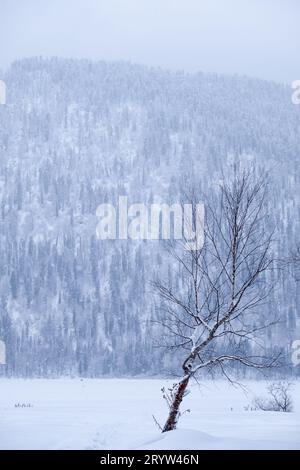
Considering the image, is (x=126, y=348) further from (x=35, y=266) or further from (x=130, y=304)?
(x=35, y=266)

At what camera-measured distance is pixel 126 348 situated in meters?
138

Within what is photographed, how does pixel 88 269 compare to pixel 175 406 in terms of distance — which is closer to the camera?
pixel 175 406

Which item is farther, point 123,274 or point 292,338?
point 123,274

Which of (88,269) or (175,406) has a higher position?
(88,269)

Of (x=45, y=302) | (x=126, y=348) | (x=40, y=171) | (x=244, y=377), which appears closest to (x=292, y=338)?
(x=244, y=377)

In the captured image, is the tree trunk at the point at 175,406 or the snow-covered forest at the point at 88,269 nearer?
the tree trunk at the point at 175,406

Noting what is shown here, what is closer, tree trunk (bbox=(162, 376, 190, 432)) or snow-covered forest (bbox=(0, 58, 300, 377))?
tree trunk (bbox=(162, 376, 190, 432))

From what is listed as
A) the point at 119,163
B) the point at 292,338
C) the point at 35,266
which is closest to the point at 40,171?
the point at 119,163

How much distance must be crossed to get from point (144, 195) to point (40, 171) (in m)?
34.9
